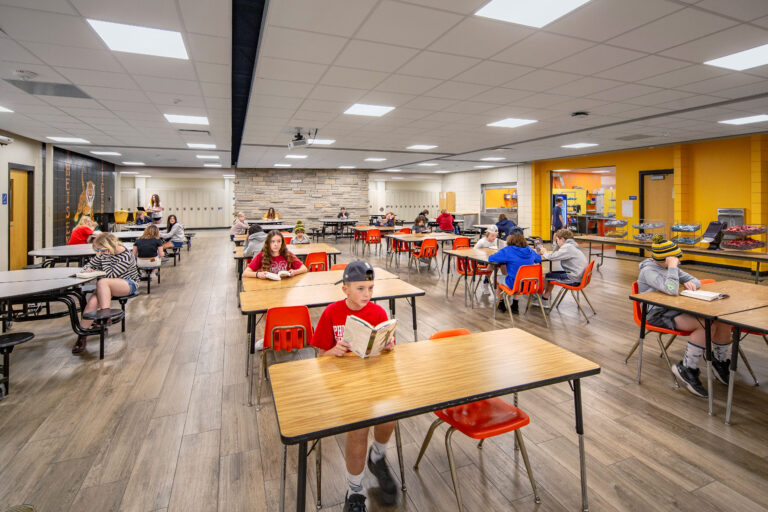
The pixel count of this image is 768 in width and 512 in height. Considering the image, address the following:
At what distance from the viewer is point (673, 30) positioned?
307cm

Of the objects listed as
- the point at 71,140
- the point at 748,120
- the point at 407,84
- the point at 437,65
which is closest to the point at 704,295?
the point at 437,65

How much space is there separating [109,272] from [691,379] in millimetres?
5476

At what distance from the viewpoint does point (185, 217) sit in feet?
62.7

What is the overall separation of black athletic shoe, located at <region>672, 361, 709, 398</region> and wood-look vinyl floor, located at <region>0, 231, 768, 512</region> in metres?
0.09

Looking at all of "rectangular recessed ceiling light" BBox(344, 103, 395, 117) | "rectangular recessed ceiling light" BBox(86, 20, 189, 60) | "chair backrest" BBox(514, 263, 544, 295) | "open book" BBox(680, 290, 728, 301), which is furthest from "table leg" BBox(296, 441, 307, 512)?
"rectangular recessed ceiling light" BBox(344, 103, 395, 117)

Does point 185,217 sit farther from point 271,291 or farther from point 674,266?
point 674,266

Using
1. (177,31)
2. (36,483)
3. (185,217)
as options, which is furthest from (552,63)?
(185,217)

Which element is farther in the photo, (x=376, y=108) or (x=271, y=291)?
(x=376, y=108)

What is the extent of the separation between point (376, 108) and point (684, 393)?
190 inches

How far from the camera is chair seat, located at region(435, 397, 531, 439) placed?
1.72 meters

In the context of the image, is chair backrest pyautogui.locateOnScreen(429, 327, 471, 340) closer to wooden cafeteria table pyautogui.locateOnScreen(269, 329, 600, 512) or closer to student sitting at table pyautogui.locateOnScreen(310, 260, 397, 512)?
wooden cafeteria table pyautogui.locateOnScreen(269, 329, 600, 512)

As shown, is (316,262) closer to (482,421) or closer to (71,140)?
(482,421)

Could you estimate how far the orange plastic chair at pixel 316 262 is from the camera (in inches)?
205

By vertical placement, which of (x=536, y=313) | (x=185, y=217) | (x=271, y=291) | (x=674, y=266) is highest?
(x=185, y=217)
